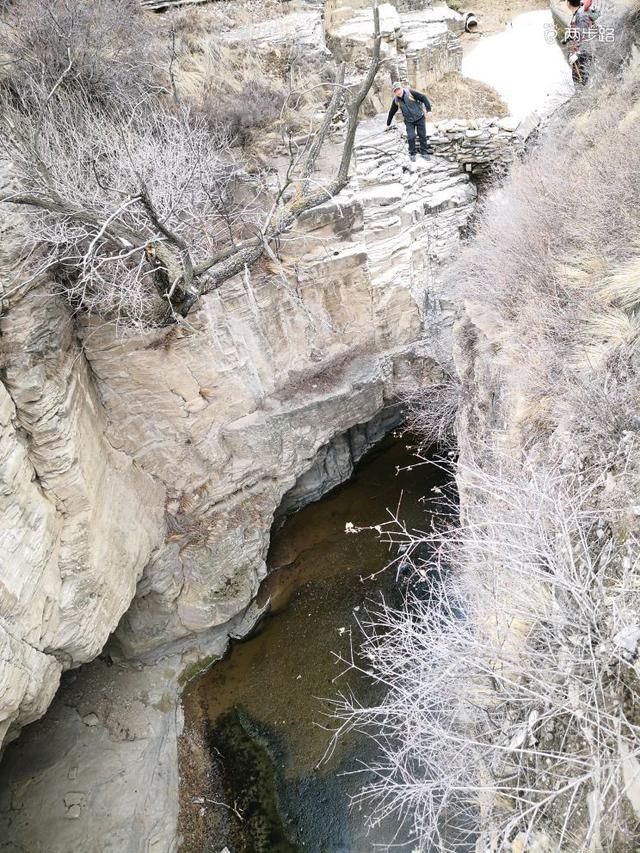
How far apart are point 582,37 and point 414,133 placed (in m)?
3.34

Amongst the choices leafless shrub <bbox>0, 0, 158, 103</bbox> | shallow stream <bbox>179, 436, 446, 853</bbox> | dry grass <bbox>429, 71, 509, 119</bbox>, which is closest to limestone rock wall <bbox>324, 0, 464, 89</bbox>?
dry grass <bbox>429, 71, 509, 119</bbox>

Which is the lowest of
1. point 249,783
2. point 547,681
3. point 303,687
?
point 249,783

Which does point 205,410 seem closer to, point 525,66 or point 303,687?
point 303,687

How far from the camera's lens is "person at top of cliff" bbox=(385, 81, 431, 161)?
9.30 m

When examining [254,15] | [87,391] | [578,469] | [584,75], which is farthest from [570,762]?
[254,15]

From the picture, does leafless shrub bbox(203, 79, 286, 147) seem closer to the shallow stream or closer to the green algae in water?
the shallow stream

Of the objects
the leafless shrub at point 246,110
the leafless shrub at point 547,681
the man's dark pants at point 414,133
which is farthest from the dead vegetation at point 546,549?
the leafless shrub at point 246,110

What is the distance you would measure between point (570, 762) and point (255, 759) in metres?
5.76

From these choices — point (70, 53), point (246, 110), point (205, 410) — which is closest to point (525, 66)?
point (246, 110)

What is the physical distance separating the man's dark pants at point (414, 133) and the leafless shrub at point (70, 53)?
162 inches

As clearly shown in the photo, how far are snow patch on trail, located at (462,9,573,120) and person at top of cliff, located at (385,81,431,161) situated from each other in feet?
6.99

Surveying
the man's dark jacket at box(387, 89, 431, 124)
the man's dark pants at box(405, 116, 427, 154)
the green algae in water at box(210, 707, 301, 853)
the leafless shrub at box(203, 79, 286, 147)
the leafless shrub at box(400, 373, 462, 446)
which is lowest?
the green algae in water at box(210, 707, 301, 853)

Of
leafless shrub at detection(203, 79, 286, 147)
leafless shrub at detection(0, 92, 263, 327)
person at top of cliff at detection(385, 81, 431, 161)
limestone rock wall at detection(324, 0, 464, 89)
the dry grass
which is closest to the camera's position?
leafless shrub at detection(0, 92, 263, 327)

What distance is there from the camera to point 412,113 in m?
9.52
